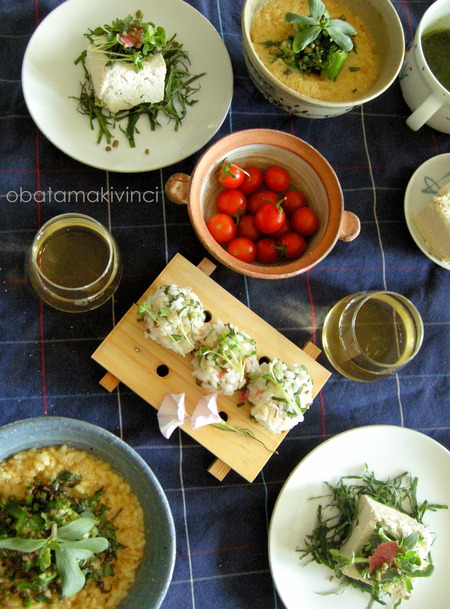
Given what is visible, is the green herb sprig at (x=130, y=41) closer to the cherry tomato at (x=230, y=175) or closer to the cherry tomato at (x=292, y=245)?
the cherry tomato at (x=230, y=175)

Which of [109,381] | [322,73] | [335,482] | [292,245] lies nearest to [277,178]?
[292,245]

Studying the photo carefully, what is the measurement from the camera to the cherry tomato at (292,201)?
1.50 meters

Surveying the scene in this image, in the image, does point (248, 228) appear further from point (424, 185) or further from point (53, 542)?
point (53, 542)

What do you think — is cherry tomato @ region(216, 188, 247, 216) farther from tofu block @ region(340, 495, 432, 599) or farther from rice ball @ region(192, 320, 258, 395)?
tofu block @ region(340, 495, 432, 599)

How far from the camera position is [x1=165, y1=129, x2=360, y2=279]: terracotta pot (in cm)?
138

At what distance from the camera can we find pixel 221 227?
145 cm

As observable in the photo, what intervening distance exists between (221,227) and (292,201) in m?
0.19

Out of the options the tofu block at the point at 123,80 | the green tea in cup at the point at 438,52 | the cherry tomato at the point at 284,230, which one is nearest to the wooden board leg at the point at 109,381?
the cherry tomato at the point at 284,230

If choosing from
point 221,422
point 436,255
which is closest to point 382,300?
point 436,255

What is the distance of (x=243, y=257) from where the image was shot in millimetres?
1463

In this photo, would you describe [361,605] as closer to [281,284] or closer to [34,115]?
[281,284]

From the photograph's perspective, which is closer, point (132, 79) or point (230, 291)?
point (132, 79)

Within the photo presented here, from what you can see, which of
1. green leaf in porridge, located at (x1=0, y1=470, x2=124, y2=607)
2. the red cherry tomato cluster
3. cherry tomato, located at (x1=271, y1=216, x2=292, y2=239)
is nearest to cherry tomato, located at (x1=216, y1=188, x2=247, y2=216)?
the red cherry tomato cluster

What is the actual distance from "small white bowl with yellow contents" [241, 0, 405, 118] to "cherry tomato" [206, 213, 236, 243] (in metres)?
0.31
